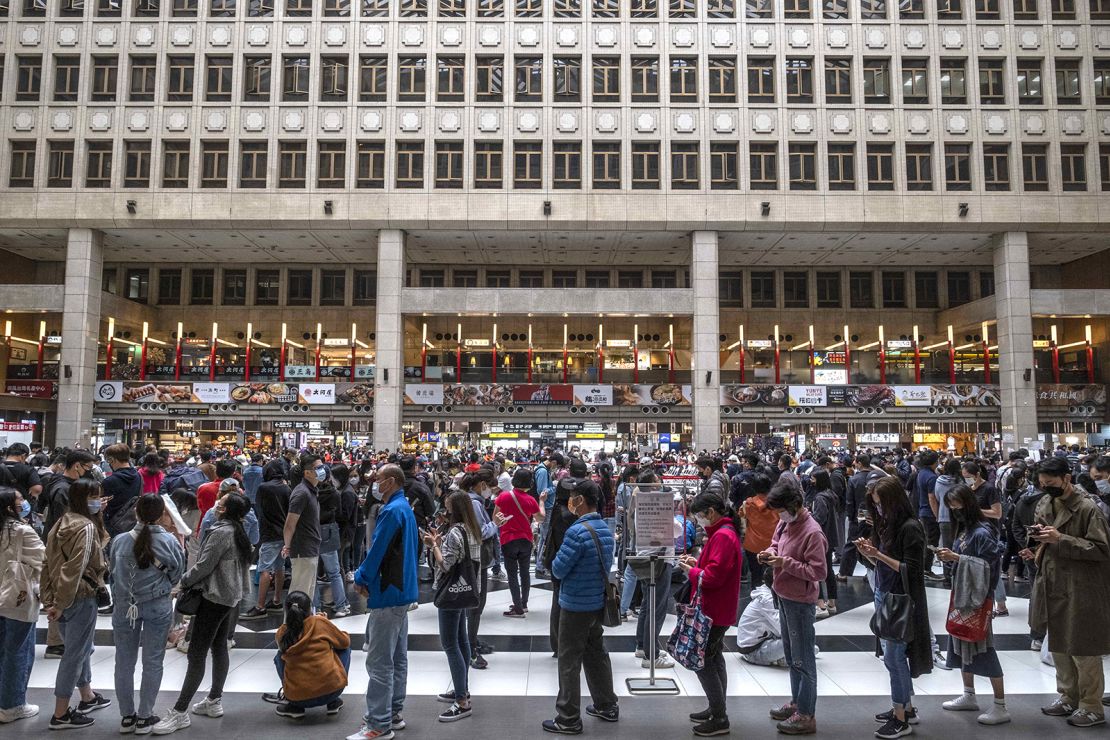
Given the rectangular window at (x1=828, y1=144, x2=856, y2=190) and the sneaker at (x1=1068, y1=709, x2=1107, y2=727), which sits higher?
the rectangular window at (x1=828, y1=144, x2=856, y2=190)

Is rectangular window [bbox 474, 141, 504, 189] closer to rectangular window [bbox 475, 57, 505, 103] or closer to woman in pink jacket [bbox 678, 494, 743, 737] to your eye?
rectangular window [bbox 475, 57, 505, 103]

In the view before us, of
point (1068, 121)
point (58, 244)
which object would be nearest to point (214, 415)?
point (58, 244)

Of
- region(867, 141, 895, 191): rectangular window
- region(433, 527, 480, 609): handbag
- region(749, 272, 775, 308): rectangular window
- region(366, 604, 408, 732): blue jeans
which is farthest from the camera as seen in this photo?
region(749, 272, 775, 308): rectangular window

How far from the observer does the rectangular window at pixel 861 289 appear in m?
39.3

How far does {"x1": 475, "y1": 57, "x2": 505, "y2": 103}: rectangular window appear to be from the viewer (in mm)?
30953

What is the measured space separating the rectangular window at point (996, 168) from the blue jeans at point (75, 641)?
3416 cm

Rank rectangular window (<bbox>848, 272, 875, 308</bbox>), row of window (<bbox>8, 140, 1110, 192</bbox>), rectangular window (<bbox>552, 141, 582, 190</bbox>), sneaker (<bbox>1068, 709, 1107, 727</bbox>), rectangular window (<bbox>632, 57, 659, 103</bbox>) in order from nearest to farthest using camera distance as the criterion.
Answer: sneaker (<bbox>1068, 709, 1107, 727</bbox>) → row of window (<bbox>8, 140, 1110, 192</bbox>) → rectangular window (<bbox>552, 141, 582, 190</bbox>) → rectangular window (<bbox>632, 57, 659, 103</bbox>) → rectangular window (<bbox>848, 272, 875, 308</bbox>)

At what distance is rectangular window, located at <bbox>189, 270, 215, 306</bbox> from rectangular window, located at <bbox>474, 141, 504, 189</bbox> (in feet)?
59.7

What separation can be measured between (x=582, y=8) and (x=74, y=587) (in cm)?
3129

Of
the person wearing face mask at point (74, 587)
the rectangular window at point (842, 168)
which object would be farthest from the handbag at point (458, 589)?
the rectangular window at point (842, 168)

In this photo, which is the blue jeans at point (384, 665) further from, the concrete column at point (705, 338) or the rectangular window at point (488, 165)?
the rectangular window at point (488, 165)

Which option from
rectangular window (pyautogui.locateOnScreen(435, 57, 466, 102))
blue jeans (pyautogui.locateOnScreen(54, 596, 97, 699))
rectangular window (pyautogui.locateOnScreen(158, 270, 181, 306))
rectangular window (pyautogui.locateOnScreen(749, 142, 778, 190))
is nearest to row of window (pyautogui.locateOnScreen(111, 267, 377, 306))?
rectangular window (pyautogui.locateOnScreen(158, 270, 181, 306))

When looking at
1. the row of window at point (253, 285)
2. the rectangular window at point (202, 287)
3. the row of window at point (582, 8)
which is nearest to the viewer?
the row of window at point (582, 8)

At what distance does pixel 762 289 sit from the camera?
39.6m
